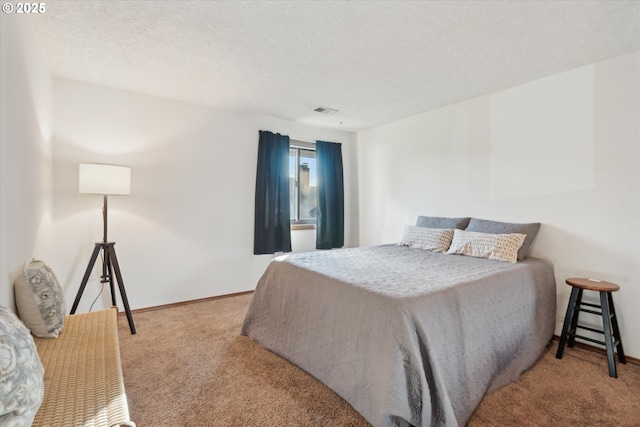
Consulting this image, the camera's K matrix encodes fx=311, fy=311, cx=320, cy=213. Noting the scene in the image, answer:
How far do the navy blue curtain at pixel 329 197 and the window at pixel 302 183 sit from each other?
0.14 metres

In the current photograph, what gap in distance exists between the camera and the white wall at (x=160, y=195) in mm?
2912

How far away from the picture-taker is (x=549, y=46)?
2244 mm

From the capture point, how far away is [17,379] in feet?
2.91

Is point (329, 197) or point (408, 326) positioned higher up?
point (329, 197)

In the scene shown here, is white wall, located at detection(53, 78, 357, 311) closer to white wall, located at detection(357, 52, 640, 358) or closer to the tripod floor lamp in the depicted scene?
the tripod floor lamp

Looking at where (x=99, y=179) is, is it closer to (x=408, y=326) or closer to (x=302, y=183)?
(x=302, y=183)

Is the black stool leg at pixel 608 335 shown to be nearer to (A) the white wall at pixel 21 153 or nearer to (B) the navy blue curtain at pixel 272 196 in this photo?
(B) the navy blue curtain at pixel 272 196

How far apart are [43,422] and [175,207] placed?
2655 mm

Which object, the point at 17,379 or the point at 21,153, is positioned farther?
the point at 21,153

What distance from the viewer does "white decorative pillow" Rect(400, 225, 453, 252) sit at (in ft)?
10.3

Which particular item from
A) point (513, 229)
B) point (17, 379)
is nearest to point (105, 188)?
point (17, 379)

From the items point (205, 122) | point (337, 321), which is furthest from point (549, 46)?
point (205, 122)

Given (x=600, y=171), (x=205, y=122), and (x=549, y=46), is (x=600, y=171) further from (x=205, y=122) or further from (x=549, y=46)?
(x=205, y=122)

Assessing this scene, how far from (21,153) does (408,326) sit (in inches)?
90.4
